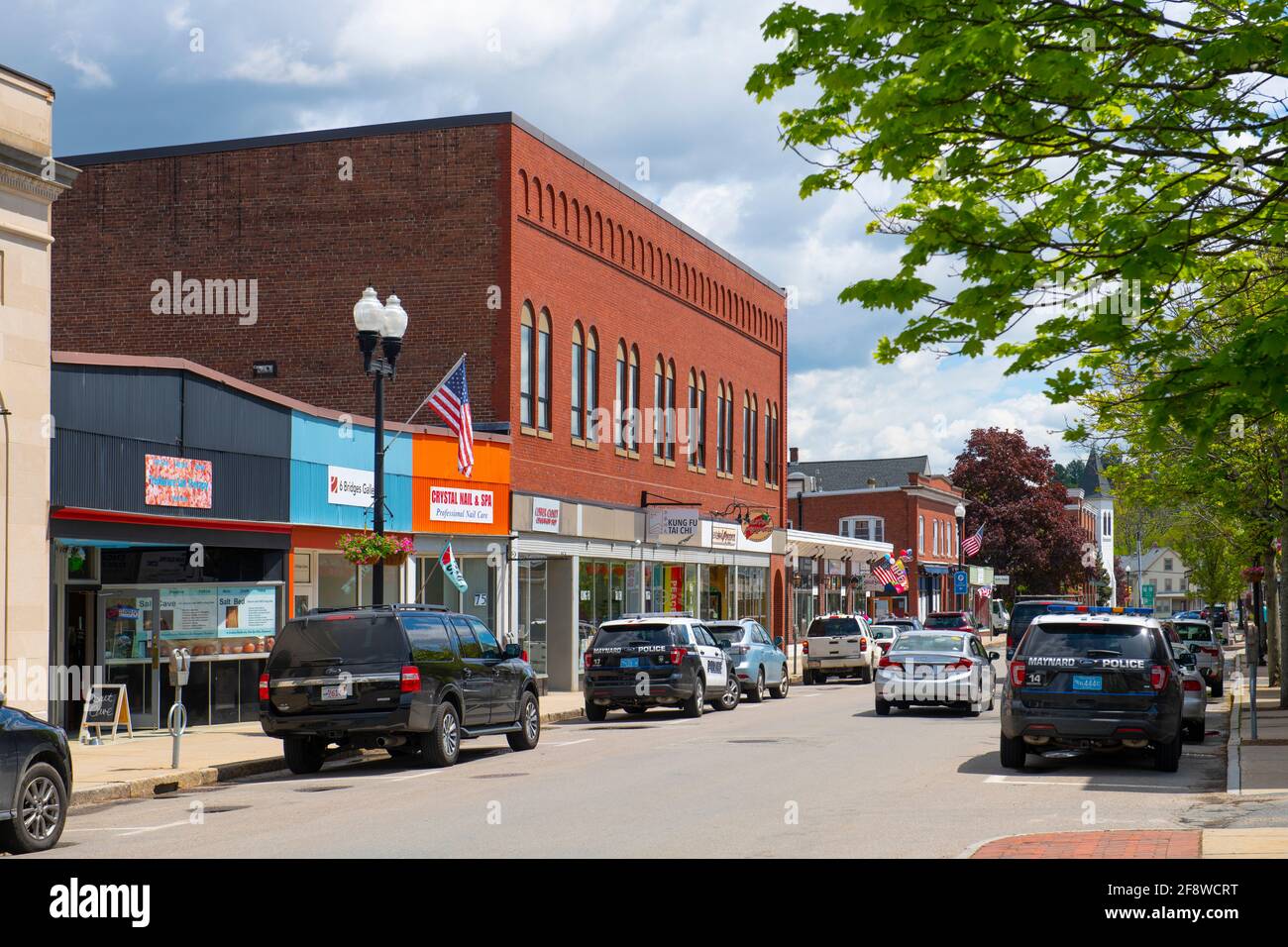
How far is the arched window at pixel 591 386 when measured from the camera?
36.8 m

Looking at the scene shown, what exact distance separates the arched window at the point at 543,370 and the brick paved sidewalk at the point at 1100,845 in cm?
2344

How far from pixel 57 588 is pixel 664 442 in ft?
77.6

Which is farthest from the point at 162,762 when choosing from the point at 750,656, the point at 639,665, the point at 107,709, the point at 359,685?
the point at 750,656

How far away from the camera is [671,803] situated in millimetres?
13734

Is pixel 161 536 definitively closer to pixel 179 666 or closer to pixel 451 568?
pixel 179 666

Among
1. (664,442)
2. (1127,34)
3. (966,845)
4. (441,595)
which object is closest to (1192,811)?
(966,845)

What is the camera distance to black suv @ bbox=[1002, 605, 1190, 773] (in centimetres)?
1625

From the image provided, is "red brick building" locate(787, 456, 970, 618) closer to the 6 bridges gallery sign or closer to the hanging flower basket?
the 6 bridges gallery sign

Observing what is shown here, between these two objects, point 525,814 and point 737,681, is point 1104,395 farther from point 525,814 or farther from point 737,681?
point 525,814

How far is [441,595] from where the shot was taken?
3019 cm

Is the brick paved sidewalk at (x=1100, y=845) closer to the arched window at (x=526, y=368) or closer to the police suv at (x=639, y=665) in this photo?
the police suv at (x=639, y=665)

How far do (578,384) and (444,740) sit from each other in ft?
63.2

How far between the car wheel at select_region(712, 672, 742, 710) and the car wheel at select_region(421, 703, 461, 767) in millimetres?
10477

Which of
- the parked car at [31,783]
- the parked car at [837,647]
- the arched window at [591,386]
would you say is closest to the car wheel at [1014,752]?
the parked car at [31,783]
